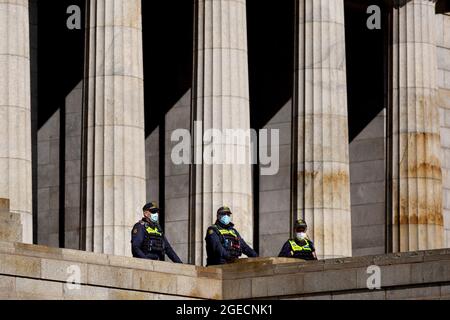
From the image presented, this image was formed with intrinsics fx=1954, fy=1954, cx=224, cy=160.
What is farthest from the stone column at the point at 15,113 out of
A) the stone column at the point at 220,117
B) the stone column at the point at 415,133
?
the stone column at the point at 415,133

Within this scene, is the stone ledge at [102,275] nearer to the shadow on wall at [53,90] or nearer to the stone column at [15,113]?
the stone column at [15,113]

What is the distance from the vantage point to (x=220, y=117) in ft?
271

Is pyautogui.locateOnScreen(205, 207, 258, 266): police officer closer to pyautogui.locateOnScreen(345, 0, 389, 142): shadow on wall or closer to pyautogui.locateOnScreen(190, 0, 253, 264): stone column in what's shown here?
pyautogui.locateOnScreen(190, 0, 253, 264): stone column

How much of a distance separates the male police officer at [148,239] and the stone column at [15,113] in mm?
10490

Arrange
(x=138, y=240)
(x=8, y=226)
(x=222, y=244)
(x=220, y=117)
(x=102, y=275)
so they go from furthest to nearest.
→ (x=220, y=117) → (x=222, y=244) → (x=138, y=240) → (x=102, y=275) → (x=8, y=226)

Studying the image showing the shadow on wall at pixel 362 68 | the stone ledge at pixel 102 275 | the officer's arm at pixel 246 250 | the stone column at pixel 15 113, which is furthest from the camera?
the shadow on wall at pixel 362 68

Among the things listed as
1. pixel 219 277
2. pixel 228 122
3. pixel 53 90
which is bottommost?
pixel 219 277

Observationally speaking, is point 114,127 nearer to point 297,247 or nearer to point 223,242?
point 223,242

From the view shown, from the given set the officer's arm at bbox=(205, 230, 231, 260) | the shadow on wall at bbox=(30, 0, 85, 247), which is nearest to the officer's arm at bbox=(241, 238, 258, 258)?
the officer's arm at bbox=(205, 230, 231, 260)

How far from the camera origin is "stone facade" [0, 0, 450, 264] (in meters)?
79.9

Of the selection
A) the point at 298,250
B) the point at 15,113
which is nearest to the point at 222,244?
the point at 298,250

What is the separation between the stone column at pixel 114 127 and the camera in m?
79.4

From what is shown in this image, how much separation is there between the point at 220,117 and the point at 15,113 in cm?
934

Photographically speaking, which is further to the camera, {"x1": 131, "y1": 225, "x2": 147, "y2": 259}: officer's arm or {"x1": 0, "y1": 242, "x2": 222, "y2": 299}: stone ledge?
{"x1": 131, "y1": 225, "x2": 147, "y2": 259}: officer's arm
